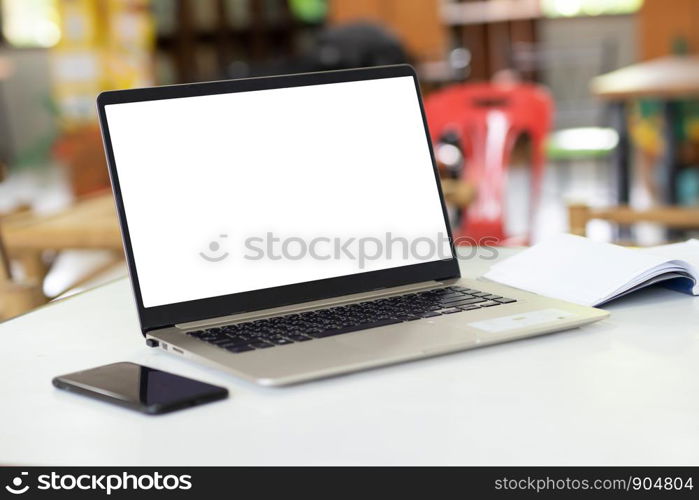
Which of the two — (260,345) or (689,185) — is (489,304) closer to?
(260,345)

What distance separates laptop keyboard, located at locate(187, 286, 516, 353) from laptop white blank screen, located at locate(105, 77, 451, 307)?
54mm

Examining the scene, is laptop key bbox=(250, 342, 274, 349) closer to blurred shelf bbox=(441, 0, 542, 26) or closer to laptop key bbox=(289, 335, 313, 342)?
laptop key bbox=(289, 335, 313, 342)

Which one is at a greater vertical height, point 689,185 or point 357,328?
point 357,328

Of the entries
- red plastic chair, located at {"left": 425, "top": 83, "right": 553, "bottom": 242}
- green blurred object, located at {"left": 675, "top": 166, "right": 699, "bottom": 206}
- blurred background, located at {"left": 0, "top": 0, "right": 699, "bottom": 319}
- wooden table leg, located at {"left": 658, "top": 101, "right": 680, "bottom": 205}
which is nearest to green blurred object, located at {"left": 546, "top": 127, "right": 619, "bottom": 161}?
blurred background, located at {"left": 0, "top": 0, "right": 699, "bottom": 319}

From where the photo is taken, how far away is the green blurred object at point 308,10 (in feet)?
23.8

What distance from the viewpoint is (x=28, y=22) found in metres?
7.91

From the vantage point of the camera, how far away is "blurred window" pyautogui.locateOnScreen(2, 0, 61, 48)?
7863 mm

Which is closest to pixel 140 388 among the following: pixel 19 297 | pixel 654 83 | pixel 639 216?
pixel 19 297

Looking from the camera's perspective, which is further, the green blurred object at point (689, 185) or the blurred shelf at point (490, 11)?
the blurred shelf at point (490, 11)

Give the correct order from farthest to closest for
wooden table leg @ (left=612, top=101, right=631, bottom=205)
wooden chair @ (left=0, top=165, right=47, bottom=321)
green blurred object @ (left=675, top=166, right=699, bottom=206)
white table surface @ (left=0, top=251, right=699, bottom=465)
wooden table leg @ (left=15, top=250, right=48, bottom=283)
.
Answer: green blurred object @ (left=675, top=166, right=699, bottom=206)
wooden table leg @ (left=612, top=101, right=631, bottom=205)
wooden table leg @ (left=15, top=250, right=48, bottom=283)
wooden chair @ (left=0, top=165, right=47, bottom=321)
white table surface @ (left=0, top=251, right=699, bottom=465)

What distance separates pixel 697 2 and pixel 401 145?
5.19 metres

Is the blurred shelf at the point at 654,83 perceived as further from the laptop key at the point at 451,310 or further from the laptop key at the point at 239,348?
the laptop key at the point at 239,348

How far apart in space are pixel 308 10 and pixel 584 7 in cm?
200

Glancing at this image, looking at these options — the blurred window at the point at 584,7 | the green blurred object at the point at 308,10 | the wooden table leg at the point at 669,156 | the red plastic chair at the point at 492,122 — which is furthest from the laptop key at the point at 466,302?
the green blurred object at the point at 308,10
